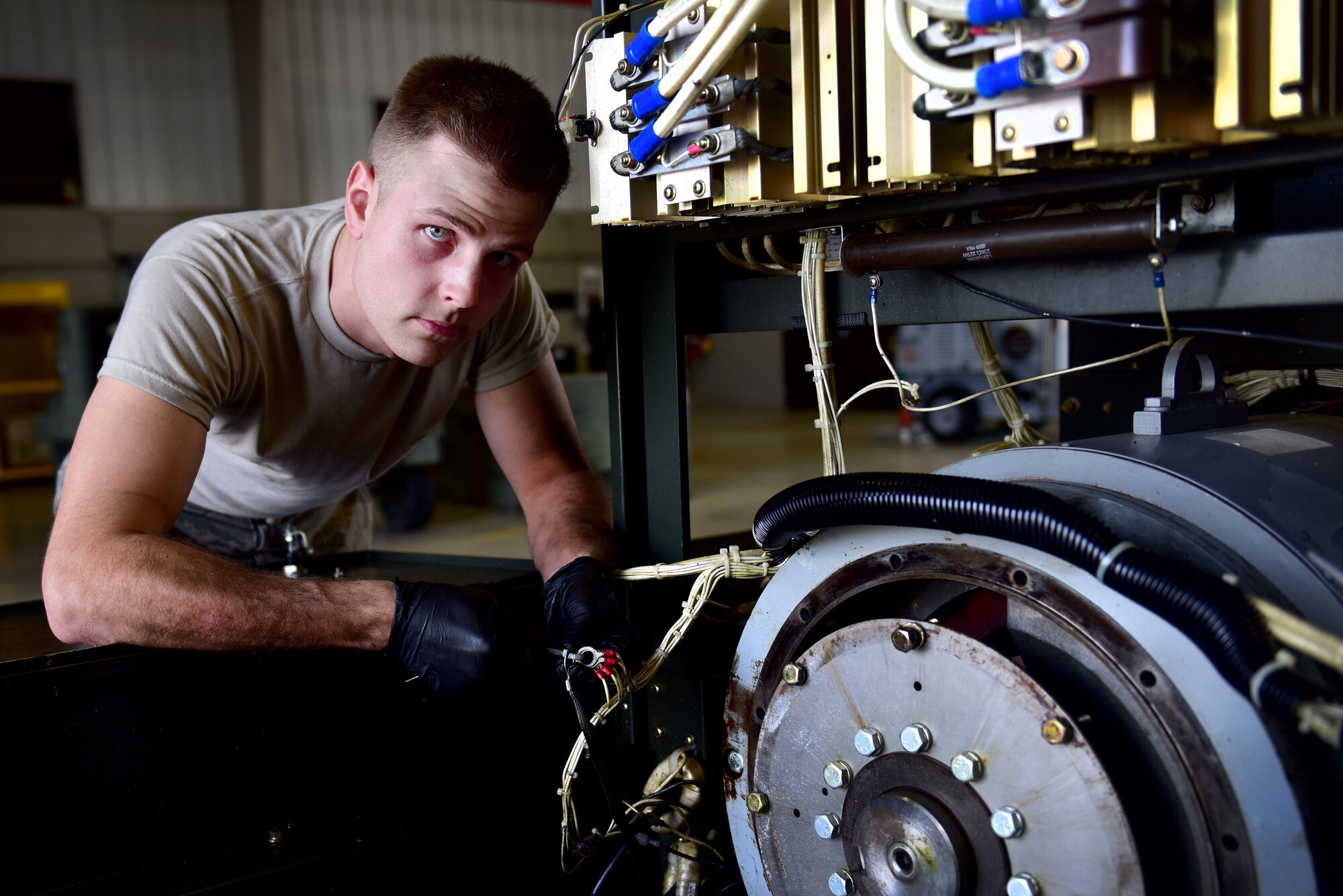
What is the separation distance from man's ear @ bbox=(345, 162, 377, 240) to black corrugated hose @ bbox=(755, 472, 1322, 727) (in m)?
0.64

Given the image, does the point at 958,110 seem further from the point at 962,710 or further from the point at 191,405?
the point at 191,405

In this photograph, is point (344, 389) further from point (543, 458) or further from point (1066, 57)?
point (1066, 57)

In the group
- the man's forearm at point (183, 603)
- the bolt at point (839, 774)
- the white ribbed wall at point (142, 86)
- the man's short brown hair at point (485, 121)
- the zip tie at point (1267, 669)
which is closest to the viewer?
the zip tie at point (1267, 669)

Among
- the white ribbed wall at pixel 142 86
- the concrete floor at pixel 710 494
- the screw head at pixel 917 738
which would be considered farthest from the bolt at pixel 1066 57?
the white ribbed wall at pixel 142 86

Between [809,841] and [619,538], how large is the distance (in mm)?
432

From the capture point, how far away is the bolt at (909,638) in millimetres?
717

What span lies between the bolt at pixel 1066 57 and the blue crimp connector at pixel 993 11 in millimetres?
29

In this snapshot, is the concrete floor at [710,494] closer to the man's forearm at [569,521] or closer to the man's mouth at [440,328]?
the man's forearm at [569,521]

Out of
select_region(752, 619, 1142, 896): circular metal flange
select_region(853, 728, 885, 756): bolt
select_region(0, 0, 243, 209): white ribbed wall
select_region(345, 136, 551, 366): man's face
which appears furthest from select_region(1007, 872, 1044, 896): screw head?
select_region(0, 0, 243, 209): white ribbed wall

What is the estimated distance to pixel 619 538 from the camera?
3.83ft

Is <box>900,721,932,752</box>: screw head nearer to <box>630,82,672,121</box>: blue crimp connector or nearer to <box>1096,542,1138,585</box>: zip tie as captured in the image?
<box>1096,542,1138,585</box>: zip tie

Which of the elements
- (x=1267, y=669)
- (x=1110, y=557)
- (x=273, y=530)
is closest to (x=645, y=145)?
(x=1110, y=557)

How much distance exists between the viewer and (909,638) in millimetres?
717

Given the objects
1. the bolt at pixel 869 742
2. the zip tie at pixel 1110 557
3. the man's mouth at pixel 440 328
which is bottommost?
the bolt at pixel 869 742
